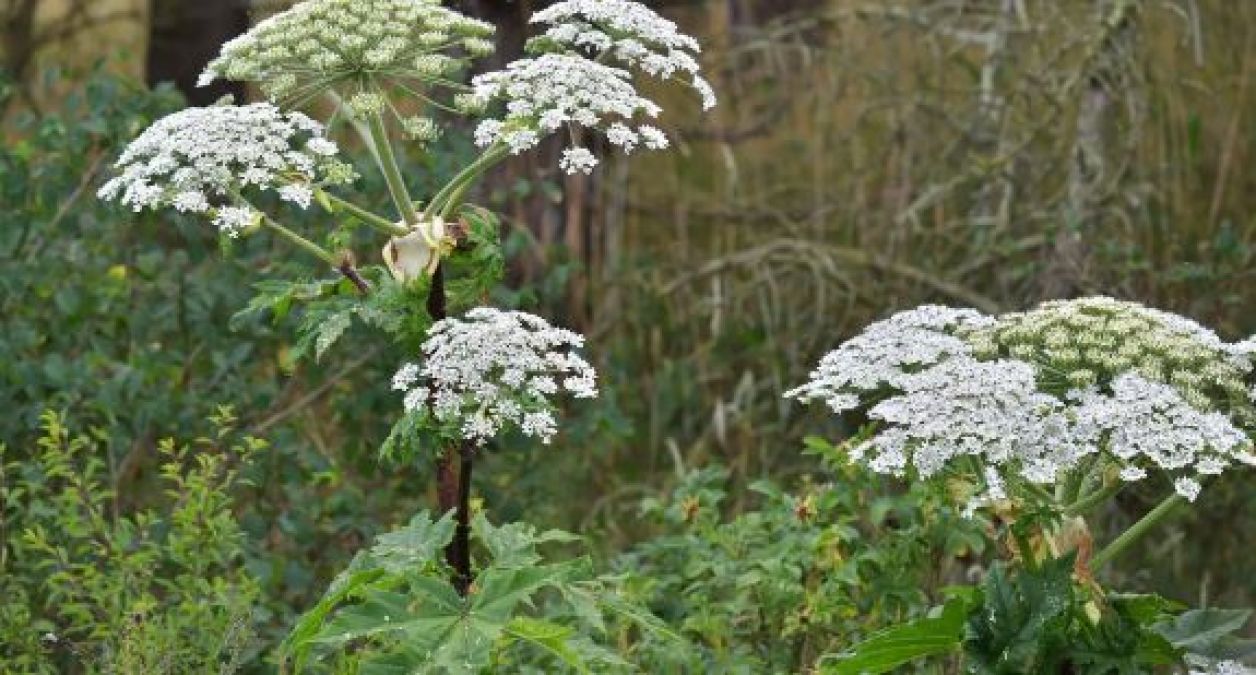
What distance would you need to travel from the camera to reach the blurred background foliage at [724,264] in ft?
16.4

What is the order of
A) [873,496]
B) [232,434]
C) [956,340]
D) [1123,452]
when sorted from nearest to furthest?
[1123,452]
[956,340]
[873,496]
[232,434]

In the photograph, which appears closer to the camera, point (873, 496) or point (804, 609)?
point (804, 609)

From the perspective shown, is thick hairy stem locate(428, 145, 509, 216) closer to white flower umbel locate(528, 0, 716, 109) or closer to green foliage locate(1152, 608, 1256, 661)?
white flower umbel locate(528, 0, 716, 109)

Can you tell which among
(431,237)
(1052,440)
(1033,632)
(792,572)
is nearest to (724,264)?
(792,572)

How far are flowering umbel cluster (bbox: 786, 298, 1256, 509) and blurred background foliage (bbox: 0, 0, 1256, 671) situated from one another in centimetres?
90

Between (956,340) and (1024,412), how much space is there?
0.28 metres

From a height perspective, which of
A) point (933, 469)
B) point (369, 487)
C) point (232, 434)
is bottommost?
point (369, 487)

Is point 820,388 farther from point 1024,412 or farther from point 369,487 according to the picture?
point 369,487

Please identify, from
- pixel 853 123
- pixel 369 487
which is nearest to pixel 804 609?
pixel 369 487

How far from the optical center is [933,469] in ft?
8.95

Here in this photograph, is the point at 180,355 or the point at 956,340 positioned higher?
the point at 956,340

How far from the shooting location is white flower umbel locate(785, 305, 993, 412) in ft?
9.61

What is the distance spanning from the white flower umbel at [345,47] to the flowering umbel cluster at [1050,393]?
82 cm

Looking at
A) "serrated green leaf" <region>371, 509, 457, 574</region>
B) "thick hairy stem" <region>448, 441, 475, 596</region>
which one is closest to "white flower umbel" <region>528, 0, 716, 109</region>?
"thick hairy stem" <region>448, 441, 475, 596</region>
